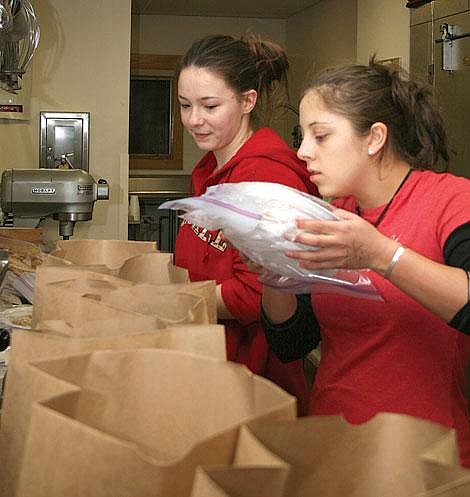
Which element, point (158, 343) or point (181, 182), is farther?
point (181, 182)

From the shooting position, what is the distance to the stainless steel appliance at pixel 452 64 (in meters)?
4.34

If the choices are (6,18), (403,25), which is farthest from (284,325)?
(403,25)

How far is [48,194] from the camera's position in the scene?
145 inches

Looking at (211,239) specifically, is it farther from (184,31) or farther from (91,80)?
(184,31)

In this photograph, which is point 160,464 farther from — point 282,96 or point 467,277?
point 282,96

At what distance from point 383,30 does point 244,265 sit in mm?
4063

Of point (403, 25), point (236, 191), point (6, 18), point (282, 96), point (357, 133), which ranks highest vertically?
point (403, 25)

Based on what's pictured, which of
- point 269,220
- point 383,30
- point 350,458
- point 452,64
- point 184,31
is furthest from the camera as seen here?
point 184,31

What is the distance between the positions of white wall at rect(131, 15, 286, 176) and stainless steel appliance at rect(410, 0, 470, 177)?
12.3 ft

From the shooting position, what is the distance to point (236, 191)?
137 centimetres

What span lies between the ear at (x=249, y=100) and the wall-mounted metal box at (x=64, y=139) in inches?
98.7

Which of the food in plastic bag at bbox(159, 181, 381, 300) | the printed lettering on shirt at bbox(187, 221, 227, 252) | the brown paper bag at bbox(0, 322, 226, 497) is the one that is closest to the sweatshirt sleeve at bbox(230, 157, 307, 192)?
the printed lettering on shirt at bbox(187, 221, 227, 252)

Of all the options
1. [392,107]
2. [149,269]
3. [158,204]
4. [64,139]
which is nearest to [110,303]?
[149,269]

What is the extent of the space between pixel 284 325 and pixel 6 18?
171 cm
